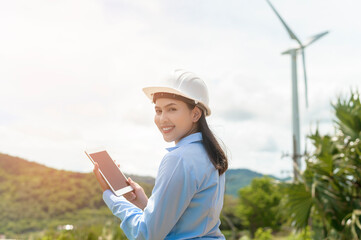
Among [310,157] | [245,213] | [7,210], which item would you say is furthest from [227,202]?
[310,157]

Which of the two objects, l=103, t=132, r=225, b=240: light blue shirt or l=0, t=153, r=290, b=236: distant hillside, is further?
l=0, t=153, r=290, b=236: distant hillside

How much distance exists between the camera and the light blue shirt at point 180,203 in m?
1.93

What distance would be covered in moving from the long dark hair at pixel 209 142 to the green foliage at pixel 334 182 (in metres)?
4.28

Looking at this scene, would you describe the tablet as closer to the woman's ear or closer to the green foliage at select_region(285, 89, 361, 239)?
the woman's ear

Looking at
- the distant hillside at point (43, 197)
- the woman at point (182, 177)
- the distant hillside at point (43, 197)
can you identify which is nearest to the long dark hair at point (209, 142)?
the woman at point (182, 177)

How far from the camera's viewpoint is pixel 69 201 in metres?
39.8

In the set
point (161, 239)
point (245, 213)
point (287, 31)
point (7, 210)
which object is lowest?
point (245, 213)

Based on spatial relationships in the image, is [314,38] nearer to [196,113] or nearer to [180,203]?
[196,113]

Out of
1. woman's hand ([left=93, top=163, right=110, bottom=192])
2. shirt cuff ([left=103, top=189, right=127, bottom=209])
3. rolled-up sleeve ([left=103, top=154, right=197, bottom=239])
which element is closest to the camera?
rolled-up sleeve ([left=103, top=154, right=197, bottom=239])

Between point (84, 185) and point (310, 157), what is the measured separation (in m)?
33.6

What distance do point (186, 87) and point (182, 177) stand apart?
0.49 m

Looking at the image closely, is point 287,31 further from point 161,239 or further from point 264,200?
point 264,200

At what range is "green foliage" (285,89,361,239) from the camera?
630 centimetres

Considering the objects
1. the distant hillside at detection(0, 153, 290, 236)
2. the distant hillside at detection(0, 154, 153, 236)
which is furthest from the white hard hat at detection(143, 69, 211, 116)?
the distant hillside at detection(0, 154, 153, 236)
